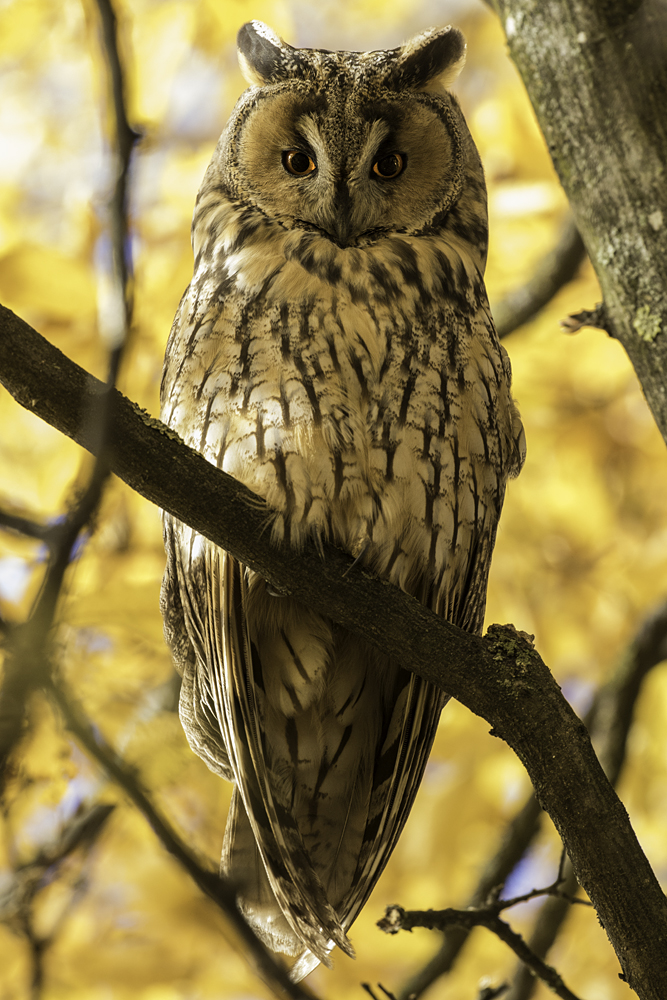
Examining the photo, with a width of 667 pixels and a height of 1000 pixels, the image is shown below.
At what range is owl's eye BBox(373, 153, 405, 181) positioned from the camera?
5.88 feet

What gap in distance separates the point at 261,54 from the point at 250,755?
139cm

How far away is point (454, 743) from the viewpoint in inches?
102

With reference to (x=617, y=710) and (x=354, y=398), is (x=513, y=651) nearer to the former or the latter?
(x=354, y=398)

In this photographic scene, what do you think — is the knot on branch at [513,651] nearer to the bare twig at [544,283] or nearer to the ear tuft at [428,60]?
the ear tuft at [428,60]

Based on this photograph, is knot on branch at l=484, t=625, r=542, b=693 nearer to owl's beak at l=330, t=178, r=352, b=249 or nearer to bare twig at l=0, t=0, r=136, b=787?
bare twig at l=0, t=0, r=136, b=787

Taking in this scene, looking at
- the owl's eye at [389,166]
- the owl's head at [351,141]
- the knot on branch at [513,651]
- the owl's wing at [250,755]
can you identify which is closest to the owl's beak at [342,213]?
the owl's head at [351,141]

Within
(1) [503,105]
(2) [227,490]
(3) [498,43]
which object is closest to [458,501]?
(2) [227,490]

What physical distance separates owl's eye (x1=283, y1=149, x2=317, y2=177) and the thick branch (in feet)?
2.69

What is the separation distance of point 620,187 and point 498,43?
1.96 metres

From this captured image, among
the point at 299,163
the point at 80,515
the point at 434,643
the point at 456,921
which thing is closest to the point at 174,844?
the point at 80,515

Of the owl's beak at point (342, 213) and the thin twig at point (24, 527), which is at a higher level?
the owl's beak at point (342, 213)

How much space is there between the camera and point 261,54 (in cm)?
190

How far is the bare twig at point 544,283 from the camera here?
264 centimetres

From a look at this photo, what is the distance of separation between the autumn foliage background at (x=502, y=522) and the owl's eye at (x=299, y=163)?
0.38 m
